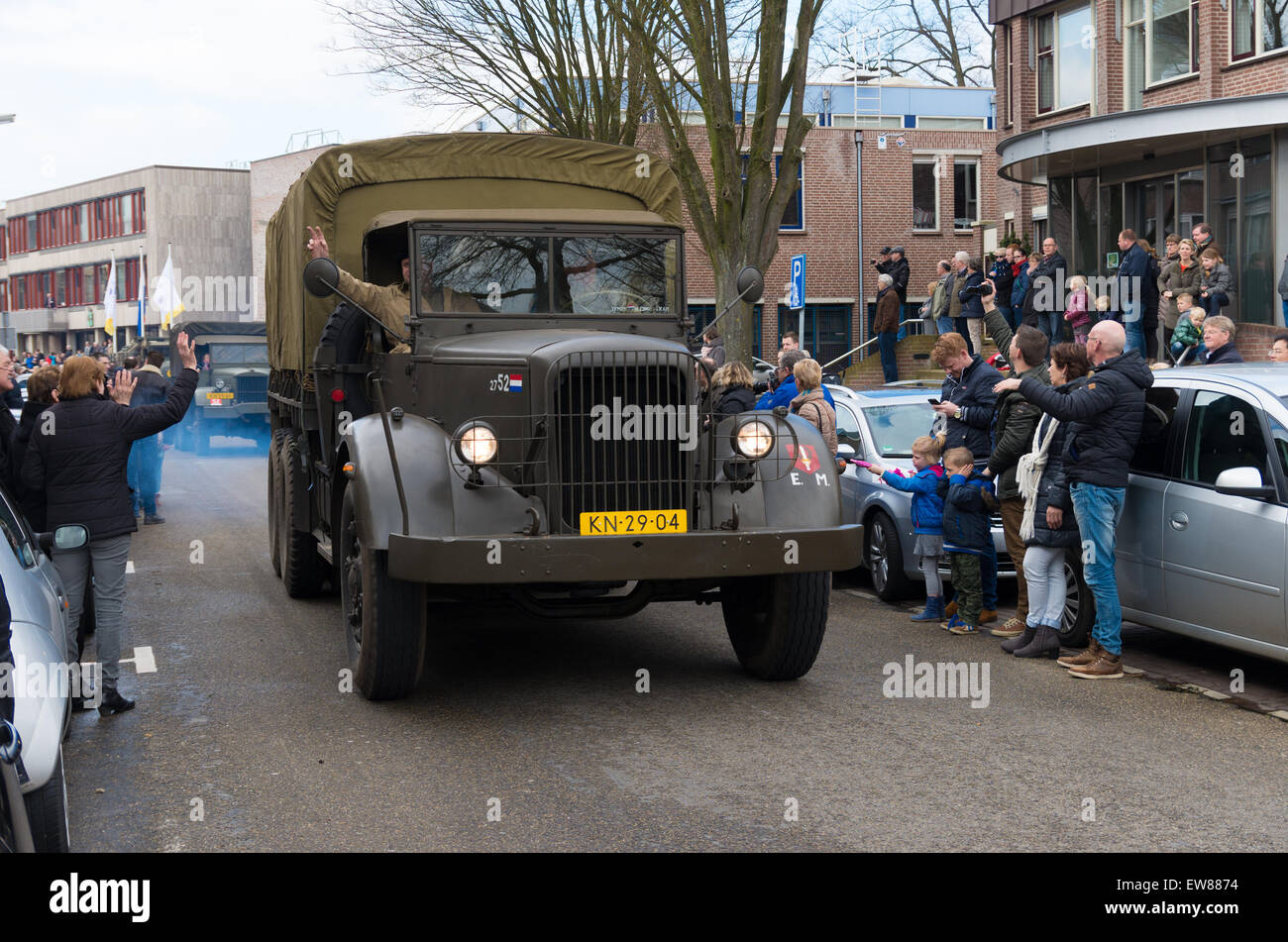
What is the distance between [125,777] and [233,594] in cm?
520

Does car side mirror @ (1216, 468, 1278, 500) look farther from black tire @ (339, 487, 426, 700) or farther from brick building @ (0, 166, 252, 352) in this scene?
brick building @ (0, 166, 252, 352)

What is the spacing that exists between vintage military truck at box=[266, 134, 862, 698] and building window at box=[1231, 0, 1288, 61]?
17084mm

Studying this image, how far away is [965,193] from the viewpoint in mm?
42875

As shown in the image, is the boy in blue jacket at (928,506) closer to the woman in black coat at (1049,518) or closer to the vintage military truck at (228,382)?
the woman in black coat at (1049,518)

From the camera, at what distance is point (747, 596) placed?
8125 millimetres

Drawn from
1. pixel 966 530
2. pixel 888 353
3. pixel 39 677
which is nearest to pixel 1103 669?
pixel 966 530

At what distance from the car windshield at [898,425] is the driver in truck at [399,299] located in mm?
4410

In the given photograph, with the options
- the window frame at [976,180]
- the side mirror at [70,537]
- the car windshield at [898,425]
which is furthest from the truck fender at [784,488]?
the window frame at [976,180]

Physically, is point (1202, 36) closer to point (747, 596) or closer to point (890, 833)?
point (747, 596)

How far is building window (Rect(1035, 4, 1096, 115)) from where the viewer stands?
27.5m

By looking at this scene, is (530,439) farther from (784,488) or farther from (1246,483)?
(1246,483)

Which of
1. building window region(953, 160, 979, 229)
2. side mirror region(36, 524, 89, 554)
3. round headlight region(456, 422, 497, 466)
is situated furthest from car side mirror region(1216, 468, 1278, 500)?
building window region(953, 160, 979, 229)

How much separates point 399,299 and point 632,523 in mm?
2273
